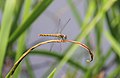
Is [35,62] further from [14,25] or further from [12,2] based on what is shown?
[12,2]

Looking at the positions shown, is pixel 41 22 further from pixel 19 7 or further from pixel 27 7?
pixel 27 7

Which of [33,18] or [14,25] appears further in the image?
[14,25]

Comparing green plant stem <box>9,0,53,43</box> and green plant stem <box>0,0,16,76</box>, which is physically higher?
green plant stem <box>9,0,53,43</box>

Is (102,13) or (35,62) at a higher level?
(102,13)

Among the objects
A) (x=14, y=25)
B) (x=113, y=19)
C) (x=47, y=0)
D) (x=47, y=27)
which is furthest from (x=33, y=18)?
(x=47, y=27)

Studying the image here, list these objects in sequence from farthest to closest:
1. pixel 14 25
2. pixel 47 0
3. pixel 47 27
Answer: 1. pixel 47 27
2. pixel 14 25
3. pixel 47 0

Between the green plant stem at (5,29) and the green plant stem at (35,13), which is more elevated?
the green plant stem at (35,13)

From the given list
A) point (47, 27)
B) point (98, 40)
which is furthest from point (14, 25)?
point (47, 27)

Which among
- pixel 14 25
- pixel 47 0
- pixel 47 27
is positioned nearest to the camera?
pixel 47 0

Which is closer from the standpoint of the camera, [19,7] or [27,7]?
[27,7]
